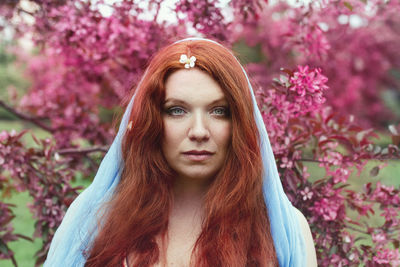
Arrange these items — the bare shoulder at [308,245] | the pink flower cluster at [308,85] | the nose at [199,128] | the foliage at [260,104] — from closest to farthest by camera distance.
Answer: the nose at [199,128], the bare shoulder at [308,245], the pink flower cluster at [308,85], the foliage at [260,104]

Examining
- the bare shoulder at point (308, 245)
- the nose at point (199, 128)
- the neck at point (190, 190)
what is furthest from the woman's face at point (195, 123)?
the bare shoulder at point (308, 245)

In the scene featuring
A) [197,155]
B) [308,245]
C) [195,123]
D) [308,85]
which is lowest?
[308,245]

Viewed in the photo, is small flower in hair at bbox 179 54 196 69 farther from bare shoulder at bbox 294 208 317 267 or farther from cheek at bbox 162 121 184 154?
bare shoulder at bbox 294 208 317 267

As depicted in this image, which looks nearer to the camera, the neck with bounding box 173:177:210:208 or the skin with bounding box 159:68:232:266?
the skin with bounding box 159:68:232:266

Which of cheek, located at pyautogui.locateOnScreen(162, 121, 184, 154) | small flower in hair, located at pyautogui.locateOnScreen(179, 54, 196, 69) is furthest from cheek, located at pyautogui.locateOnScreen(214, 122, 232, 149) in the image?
small flower in hair, located at pyautogui.locateOnScreen(179, 54, 196, 69)

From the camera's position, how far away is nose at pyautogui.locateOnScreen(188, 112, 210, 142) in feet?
4.93

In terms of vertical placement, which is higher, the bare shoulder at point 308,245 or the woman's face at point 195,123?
the woman's face at point 195,123

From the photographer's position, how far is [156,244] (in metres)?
1.61

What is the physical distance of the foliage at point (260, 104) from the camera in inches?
78.7

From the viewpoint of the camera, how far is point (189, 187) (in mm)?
1706

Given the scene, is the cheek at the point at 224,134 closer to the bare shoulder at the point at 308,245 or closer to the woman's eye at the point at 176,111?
the woman's eye at the point at 176,111

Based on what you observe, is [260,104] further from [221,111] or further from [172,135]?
[172,135]

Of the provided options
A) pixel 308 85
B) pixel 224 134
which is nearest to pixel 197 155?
pixel 224 134

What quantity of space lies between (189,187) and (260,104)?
22.9 inches
